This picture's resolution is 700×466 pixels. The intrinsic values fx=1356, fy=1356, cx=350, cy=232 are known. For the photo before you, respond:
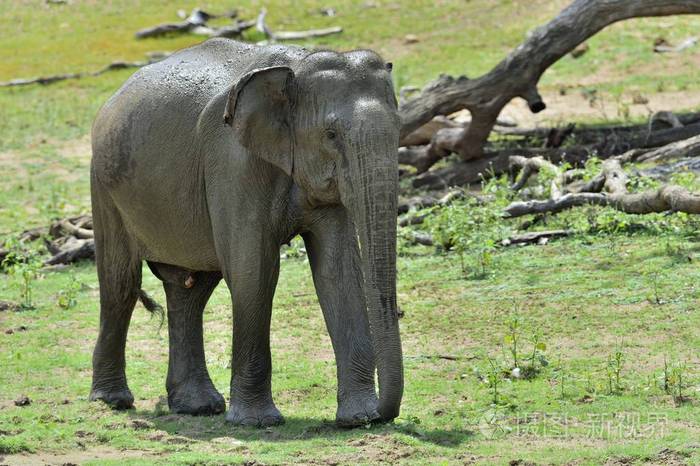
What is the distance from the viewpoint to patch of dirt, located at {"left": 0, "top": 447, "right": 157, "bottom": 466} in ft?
22.9

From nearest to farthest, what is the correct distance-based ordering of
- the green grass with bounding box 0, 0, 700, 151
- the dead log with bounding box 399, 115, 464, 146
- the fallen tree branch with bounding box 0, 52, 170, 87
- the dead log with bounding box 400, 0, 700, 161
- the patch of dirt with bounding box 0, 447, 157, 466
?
the patch of dirt with bounding box 0, 447, 157, 466, the dead log with bounding box 400, 0, 700, 161, the dead log with bounding box 399, 115, 464, 146, the green grass with bounding box 0, 0, 700, 151, the fallen tree branch with bounding box 0, 52, 170, 87

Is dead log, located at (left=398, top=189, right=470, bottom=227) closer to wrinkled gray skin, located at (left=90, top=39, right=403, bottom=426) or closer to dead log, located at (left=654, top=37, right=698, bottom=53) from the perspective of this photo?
wrinkled gray skin, located at (left=90, top=39, right=403, bottom=426)

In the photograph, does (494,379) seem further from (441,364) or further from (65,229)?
(65,229)

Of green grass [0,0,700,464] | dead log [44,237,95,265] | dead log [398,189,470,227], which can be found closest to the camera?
green grass [0,0,700,464]

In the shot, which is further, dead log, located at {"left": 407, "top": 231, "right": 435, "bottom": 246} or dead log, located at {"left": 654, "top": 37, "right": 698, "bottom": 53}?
dead log, located at {"left": 654, "top": 37, "right": 698, "bottom": 53}

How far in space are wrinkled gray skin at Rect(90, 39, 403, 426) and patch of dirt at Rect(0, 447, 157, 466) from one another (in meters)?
0.88

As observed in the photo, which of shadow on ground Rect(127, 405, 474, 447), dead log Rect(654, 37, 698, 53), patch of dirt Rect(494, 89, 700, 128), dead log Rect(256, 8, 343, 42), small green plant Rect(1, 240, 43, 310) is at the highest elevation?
dead log Rect(256, 8, 343, 42)

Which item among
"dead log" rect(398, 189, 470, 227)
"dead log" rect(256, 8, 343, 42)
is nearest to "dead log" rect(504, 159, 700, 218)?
"dead log" rect(398, 189, 470, 227)

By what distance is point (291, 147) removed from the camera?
25.2 feet

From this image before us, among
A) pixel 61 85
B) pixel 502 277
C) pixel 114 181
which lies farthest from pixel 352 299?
pixel 61 85

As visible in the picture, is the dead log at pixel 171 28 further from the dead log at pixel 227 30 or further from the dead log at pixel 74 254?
the dead log at pixel 74 254

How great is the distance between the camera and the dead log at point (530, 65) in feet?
52.9

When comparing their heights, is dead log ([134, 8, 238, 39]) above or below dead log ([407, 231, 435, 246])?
above

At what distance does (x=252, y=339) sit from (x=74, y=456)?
4.26 feet
